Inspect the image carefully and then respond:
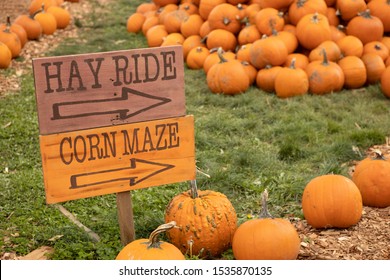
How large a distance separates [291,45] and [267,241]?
15.0 feet

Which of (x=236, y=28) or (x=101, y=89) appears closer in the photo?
(x=101, y=89)

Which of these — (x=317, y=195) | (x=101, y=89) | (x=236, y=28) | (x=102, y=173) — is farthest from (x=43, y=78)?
(x=236, y=28)

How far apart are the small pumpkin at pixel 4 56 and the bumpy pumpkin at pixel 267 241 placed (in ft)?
18.3

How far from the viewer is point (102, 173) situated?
11.3 ft

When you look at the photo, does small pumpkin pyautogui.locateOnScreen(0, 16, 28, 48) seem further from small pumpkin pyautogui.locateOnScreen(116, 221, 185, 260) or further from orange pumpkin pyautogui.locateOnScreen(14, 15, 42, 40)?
small pumpkin pyautogui.locateOnScreen(116, 221, 185, 260)

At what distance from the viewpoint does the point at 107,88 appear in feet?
11.2

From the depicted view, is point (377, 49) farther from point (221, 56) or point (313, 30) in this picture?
point (221, 56)

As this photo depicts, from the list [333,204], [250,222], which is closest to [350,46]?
[333,204]

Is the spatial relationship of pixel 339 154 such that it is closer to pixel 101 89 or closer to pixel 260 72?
pixel 260 72

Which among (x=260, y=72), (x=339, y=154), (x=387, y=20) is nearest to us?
(x=339, y=154)

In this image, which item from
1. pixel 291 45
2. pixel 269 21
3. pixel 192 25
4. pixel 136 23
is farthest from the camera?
pixel 136 23

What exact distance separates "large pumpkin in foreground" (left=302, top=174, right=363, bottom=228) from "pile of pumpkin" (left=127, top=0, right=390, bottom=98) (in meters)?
3.13

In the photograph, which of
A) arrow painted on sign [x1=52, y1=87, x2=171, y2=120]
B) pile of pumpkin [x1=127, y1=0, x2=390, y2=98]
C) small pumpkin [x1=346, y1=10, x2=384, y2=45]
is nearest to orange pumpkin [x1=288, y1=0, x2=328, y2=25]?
pile of pumpkin [x1=127, y1=0, x2=390, y2=98]
